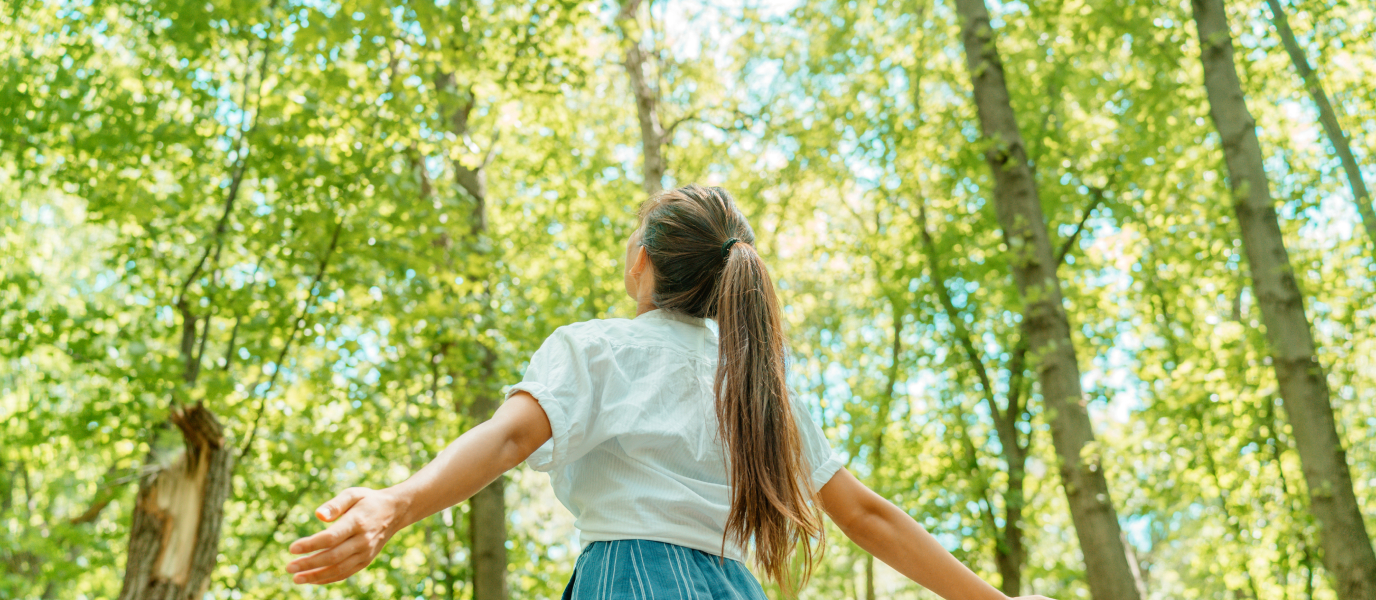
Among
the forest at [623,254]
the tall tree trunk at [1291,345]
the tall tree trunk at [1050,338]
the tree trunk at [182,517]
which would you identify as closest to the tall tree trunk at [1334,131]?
the forest at [623,254]

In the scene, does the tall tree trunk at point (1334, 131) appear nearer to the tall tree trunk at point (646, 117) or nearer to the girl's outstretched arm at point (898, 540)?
the tall tree trunk at point (646, 117)

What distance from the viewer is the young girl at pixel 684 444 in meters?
1.39

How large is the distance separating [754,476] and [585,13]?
4827 mm

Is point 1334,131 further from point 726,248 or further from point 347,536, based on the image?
point 347,536

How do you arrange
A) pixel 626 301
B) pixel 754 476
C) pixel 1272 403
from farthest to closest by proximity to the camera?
pixel 626 301, pixel 1272 403, pixel 754 476

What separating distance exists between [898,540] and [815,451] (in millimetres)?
250

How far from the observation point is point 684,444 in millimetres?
1548

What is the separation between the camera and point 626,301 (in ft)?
35.2

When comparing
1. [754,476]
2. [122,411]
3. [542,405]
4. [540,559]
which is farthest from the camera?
[540,559]

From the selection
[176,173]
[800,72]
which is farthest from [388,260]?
[800,72]

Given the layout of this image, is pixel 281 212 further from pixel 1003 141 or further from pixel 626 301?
pixel 626 301

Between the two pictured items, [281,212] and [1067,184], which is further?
[1067,184]

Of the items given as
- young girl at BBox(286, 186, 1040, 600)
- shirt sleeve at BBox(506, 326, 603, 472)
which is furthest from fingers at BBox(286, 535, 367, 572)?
shirt sleeve at BBox(506, 326, 603, 472)

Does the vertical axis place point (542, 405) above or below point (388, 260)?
below
